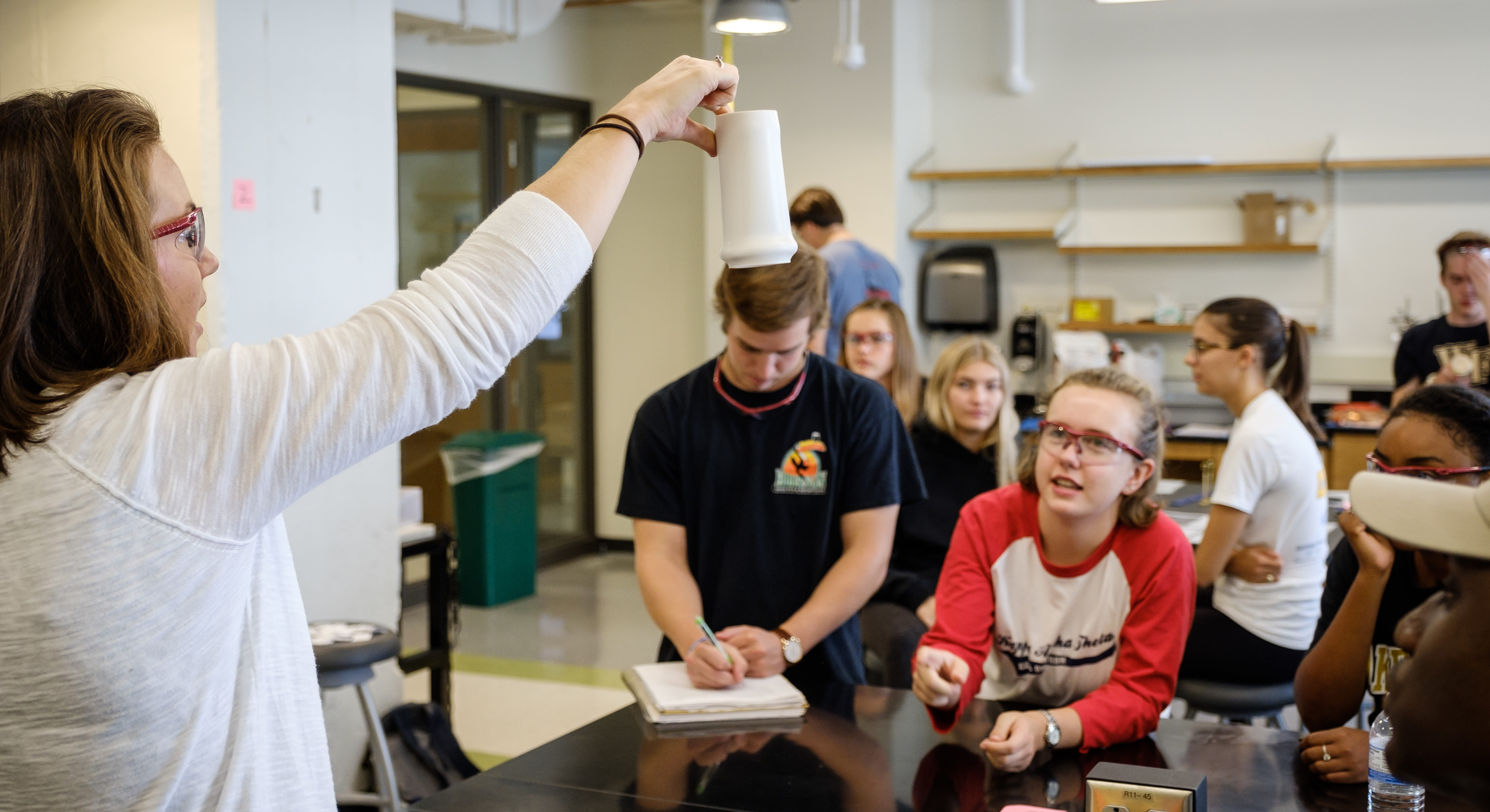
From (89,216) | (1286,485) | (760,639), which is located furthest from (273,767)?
(1286,485)

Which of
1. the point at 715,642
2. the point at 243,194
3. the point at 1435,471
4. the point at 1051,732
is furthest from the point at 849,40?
the point at 1051,732

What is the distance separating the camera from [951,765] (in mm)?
1622

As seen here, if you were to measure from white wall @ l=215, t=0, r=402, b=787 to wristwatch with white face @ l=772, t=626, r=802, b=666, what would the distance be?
1817 millimetres

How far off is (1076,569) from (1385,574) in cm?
45

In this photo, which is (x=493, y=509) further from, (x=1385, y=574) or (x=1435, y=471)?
(x=1435, y=471)

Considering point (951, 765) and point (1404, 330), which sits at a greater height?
point (1404, 330)

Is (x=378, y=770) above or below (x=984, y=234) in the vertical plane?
below

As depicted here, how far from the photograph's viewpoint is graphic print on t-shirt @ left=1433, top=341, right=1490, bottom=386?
15.7 feet

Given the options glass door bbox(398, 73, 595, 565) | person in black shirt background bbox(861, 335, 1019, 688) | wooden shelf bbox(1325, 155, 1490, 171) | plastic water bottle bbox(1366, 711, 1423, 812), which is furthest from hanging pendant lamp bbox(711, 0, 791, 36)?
plastic water bottle bbox(1366, 711, 1423, 812)

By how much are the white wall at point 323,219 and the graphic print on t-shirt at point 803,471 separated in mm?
1745

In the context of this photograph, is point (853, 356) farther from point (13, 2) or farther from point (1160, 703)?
point (13, 2)

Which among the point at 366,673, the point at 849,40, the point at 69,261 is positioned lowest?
the point at 366,673

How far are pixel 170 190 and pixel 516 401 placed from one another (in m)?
5.59

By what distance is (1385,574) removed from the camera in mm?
1803
